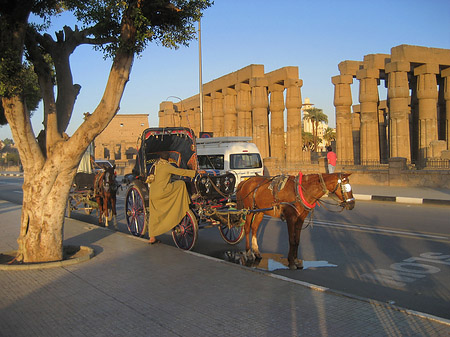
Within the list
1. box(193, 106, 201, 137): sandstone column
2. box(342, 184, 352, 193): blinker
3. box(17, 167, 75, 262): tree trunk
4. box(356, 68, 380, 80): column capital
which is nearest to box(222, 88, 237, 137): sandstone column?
box(193, 106, 201, 137): sandstone column

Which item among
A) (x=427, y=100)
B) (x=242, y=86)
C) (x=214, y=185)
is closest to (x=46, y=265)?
(x=214, y=185)

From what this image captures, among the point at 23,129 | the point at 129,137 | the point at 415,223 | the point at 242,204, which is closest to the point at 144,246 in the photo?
the point at 242,204

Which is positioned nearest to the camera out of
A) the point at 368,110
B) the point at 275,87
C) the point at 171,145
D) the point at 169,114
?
the point at 171,145

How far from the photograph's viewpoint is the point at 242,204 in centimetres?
888

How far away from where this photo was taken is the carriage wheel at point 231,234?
9.63m

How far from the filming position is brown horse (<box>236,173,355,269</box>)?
284 inches

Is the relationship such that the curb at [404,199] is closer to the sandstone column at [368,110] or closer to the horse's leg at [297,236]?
the horse's leg at [297,236]

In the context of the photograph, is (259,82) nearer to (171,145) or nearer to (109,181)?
(171,145)

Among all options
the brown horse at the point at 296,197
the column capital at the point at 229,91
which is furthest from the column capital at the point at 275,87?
the brown horse at the point at 296,197

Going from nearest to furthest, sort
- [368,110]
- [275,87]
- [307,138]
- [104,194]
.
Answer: [104,194], [368,110], [275,87], [307,138]

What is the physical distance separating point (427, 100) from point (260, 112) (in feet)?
44.6

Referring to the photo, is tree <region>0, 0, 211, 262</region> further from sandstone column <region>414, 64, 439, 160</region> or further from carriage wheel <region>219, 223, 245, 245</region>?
sandstone column <region>414, 64, 439, 160</region>

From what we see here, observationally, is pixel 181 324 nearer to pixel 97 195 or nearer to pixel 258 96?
pixel 97 195

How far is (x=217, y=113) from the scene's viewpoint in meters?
47.3
